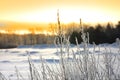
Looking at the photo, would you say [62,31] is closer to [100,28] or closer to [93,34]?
[93,34]

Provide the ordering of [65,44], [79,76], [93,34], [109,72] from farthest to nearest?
[93,34], [109,72], [79,76], [65,44]

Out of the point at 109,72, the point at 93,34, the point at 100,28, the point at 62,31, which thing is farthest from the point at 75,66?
the point at 100,28

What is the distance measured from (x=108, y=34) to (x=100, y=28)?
97 centimetres

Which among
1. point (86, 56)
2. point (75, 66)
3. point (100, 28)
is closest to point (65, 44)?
point (86, 56)

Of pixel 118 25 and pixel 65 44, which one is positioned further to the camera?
pixel 118 25

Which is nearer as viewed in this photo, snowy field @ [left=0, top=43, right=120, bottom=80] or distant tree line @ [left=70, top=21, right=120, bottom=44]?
snowy field @ [left=0, top=43, right=120, bottom=80]

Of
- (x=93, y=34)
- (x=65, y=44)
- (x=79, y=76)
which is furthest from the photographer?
(x=93, y=34)

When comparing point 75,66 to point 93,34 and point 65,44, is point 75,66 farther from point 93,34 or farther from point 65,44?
point 93,34

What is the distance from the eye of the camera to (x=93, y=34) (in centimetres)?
2812

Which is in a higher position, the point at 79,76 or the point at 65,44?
the point at 65,44

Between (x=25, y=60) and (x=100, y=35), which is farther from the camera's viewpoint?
(x=100, y=35)

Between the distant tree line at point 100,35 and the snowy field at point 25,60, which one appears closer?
the snowy field at point 25,60

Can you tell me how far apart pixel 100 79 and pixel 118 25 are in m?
28.3

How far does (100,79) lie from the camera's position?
9.78ft
